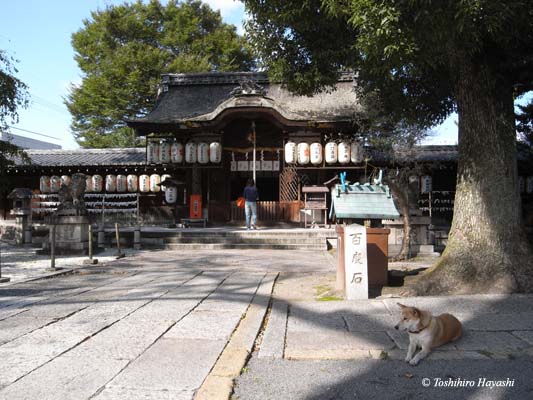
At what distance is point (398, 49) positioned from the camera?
17.6 ft

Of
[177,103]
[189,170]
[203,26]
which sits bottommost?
[189,170]

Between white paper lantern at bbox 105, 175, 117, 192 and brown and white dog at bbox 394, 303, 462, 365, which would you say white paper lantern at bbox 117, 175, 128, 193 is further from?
brown and white dog at bbox 394, 303, 462, 365

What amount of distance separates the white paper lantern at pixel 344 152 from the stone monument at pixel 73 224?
31.9 ft

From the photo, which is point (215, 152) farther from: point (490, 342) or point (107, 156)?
point (490, 342)

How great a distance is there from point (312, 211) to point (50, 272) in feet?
34.6

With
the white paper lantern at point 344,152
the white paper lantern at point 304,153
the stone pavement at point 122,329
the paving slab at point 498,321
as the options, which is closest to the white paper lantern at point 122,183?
the white paper lantern at point 304,153

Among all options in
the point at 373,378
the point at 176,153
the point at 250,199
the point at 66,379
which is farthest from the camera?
the point at 176,153

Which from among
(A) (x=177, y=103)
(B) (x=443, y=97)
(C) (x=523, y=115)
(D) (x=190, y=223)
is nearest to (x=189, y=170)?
(D) (x=190, y=223)

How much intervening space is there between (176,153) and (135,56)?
42.0 feet

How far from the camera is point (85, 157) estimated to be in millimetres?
21438

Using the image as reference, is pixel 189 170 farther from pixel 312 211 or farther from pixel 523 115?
pixel 523 115

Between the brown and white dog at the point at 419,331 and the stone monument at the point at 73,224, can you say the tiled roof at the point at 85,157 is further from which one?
the brown and white dog at the point at 419,331

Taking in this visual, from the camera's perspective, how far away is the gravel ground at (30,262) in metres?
8.91

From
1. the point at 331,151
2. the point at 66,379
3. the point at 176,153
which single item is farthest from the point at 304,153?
the point at 66,379
